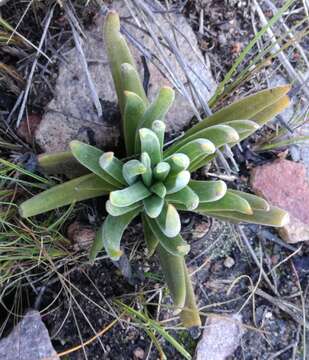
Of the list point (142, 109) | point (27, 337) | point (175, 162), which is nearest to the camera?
point (175, 162)

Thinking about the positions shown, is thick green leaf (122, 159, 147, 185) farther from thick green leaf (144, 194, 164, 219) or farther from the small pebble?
the small pebble

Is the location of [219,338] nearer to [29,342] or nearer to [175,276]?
[175,276]

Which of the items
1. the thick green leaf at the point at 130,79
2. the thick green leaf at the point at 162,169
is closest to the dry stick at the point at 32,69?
the thick green leaf at the point at 130,79

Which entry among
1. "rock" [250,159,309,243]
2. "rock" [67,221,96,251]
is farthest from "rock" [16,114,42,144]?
"rock" [250,159,309,243]

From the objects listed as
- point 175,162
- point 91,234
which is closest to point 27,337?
point 91,234

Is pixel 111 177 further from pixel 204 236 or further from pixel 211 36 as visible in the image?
pixel 211 36

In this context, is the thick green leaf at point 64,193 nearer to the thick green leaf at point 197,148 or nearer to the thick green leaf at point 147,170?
the thick green leaf at point 147,170

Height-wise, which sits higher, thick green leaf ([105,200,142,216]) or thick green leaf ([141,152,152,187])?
thick green leaf ([141,152,152,187])
